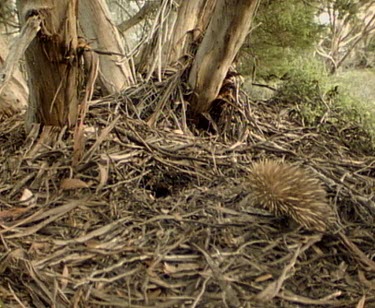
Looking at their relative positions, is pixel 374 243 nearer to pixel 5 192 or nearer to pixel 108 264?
pixel 108 264

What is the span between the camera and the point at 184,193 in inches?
51.1

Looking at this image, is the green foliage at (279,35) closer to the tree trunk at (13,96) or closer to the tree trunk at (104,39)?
the tree trunk at (104,39)

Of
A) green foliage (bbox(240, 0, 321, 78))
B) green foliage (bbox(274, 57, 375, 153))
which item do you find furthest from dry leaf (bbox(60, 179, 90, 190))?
green foliage (bbox(240, 0, 321, 78))

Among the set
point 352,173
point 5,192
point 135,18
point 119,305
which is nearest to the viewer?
point 119,305

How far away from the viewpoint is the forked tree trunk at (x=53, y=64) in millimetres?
1244

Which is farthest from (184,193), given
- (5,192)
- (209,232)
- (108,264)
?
(5,192)

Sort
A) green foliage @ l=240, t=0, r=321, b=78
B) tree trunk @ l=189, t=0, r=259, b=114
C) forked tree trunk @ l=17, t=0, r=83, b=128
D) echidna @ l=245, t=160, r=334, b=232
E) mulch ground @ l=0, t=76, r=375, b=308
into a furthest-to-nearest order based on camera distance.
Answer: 1. green foliage @ l=240, t=0, r=321, b=78
2. tree trunk @ l=189, t=0, r=259, b=114
3. forked tree trunk @ l=17, t=0, r=83, b=128
4. echidna @ l=245, t=160, r=334, b=232
5. mulch ground @ l=0, t=76, r=375, b=308

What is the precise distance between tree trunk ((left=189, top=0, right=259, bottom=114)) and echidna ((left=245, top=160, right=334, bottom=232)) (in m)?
0.58

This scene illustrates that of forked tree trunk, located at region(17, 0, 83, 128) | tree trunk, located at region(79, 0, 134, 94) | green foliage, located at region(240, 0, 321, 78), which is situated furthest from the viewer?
green foliage, located at region(240, 0, 321, 78)

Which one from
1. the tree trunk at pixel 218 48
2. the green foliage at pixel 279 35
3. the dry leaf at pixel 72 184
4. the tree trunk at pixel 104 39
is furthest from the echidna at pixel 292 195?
the green foliage at pixel 279 35

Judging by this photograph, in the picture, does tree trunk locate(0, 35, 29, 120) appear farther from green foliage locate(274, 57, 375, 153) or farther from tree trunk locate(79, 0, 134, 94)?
green foliage locate(274, 57, 375, 153)

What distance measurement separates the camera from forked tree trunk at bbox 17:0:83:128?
1.24m

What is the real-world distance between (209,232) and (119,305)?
0.88ft

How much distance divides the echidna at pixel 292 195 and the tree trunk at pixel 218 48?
576 millimetres
